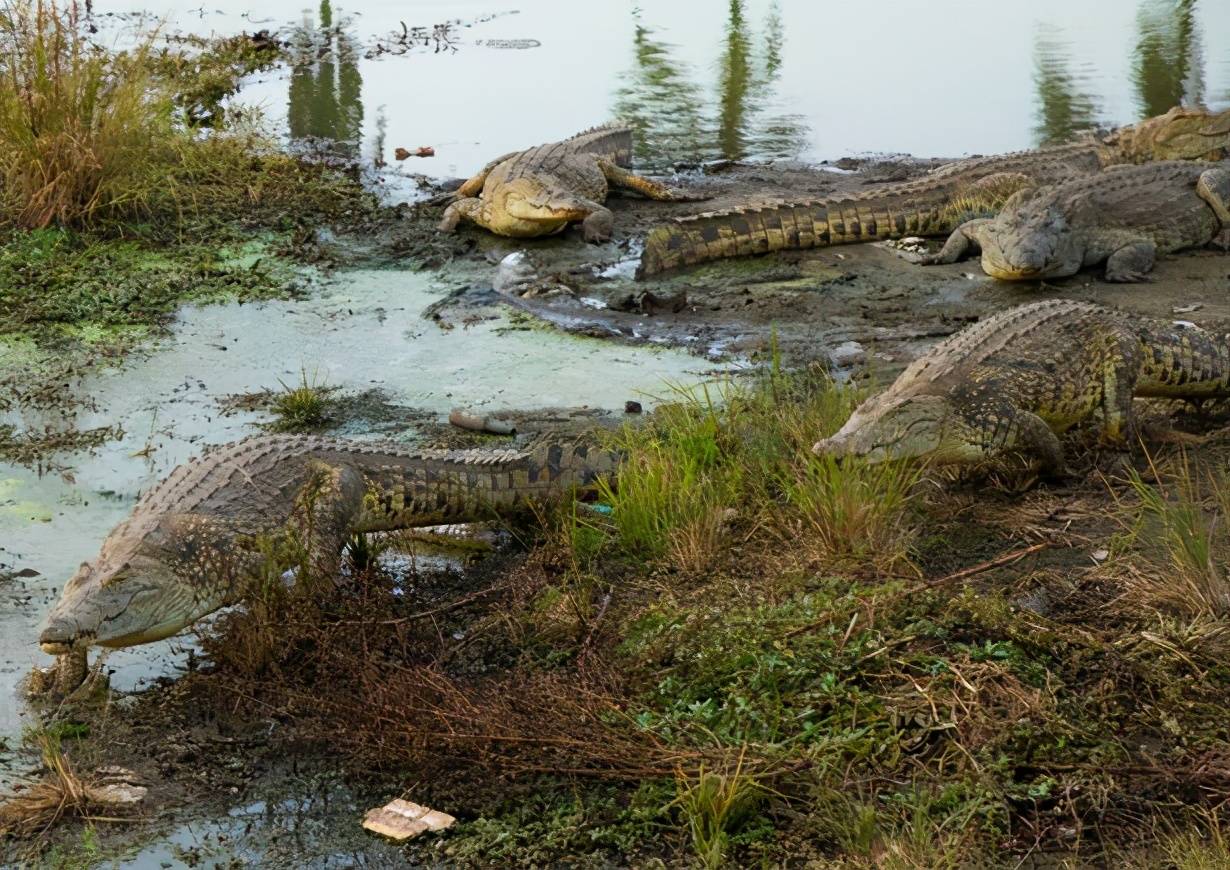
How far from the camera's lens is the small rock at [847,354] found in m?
7.19

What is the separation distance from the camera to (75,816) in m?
4.01

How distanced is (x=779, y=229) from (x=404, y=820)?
604 cm

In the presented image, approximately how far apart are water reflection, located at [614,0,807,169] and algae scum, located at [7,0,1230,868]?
0.07 meters

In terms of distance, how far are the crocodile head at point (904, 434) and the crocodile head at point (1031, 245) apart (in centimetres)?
315

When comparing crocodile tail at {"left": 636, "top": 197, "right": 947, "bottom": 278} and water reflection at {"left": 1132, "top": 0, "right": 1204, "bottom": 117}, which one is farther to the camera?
water reflection at {"left": 1132, "top": 0, "right": 1204, "bottom": 117}

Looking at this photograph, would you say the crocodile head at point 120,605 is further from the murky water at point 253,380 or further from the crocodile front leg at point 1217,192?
the crocodile front leg at point 1217,192

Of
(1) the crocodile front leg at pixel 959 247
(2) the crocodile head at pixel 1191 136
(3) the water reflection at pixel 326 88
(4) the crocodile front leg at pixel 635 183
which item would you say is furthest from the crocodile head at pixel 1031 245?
(3) the water reflection at pixel 326 88

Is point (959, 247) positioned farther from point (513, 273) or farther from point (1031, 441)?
point (1031, 441)

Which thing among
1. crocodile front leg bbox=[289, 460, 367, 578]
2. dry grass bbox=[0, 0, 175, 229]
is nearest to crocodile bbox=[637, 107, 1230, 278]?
dry grass bbox=[0, 0, 175, 229]

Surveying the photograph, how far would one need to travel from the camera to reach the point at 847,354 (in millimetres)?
7293

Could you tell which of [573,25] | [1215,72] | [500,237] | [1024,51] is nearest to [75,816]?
[500,237]

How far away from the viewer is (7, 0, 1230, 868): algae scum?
12.6 ft

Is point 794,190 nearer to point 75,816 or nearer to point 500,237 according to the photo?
point 500,237

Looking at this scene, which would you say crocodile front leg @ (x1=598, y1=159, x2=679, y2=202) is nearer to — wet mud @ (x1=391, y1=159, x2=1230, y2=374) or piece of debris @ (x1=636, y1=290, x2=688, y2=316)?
wet mud @ (x1=391, y1=159, x2=1230, y2=374)
